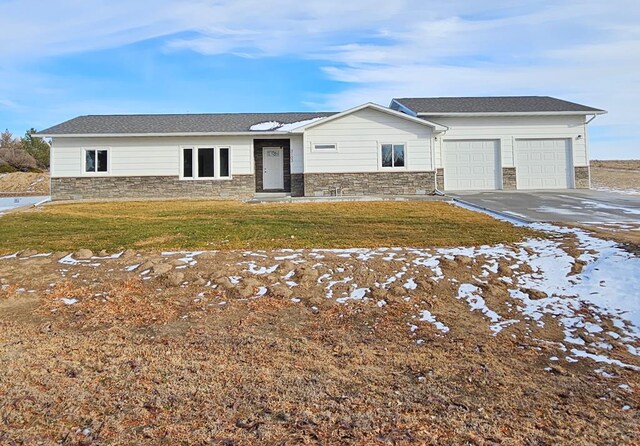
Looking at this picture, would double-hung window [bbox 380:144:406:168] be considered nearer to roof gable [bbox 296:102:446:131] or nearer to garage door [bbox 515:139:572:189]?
roof gable [bbox 296:102:446:131]

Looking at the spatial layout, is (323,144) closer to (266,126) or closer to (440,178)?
(266,126)

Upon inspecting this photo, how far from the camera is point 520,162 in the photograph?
1916 cm

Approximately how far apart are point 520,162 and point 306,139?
9507 millimetres

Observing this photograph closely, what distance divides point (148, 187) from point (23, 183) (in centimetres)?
1806

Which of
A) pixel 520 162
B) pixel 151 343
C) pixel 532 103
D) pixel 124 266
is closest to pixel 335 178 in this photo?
pixel 520 162

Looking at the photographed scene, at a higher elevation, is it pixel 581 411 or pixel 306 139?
pixel 306 139

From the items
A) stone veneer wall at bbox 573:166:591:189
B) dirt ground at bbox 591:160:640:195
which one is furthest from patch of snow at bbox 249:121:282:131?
dirt ground at bbox 591:160:640:195

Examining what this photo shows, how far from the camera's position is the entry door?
18.7 metres

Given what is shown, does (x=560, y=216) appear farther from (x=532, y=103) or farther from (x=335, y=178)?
(x=532, y=103)

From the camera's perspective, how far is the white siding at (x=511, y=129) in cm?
1892

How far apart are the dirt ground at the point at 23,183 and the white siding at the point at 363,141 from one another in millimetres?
19715

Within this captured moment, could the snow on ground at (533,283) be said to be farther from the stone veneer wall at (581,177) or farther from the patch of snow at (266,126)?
the stone veneer wall at (581,177)

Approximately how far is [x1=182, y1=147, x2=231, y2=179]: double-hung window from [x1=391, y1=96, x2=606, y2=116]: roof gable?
843 cm

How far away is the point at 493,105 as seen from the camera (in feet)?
65.0
